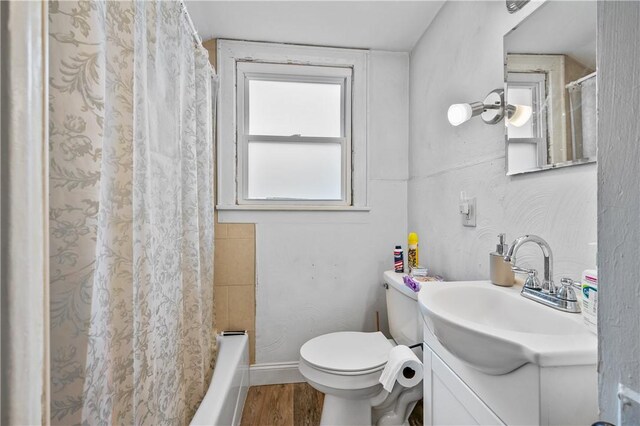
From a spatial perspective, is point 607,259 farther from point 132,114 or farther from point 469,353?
point 132,114

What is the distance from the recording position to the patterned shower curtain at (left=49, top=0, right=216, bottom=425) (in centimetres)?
53

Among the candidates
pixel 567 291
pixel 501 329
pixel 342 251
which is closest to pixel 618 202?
pixel 501 329

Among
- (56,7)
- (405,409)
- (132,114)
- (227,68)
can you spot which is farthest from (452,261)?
(227,68)

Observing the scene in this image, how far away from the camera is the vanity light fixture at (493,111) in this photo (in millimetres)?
986

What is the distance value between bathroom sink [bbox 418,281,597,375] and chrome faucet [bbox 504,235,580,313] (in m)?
0.02

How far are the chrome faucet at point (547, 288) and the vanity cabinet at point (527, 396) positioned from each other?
0.20 m

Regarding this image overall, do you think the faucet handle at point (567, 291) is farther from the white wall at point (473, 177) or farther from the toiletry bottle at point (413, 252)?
the toiletry bottle at point (413, 252)

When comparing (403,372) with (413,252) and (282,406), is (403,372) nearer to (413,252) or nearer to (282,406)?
(413,252)

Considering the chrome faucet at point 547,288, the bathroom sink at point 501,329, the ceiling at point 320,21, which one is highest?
the ceiling at point 320,21

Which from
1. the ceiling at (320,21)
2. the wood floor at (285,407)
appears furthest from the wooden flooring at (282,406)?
the ceiling at (320,21)

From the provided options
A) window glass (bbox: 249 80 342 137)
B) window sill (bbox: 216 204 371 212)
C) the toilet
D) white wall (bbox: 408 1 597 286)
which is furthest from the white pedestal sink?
window glass (bbox: 249 80 342 137)

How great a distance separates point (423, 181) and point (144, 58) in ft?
4.67

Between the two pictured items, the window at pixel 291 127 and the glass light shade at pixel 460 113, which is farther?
the window at pixel 291 127

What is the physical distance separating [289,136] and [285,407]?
5.21 ft
